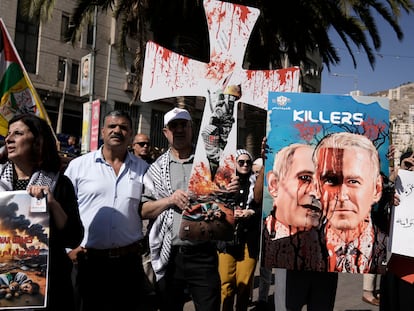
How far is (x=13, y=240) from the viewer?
224 centimetres

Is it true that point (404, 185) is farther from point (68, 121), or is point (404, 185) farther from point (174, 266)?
point (68, 121)

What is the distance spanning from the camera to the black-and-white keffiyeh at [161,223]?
3.08m

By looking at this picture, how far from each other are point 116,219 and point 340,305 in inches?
129

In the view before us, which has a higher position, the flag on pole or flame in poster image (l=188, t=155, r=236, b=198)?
the flag on pole

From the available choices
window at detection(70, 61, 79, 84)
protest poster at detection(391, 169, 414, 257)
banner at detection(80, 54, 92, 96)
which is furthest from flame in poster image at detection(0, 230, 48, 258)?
window at detection(70, 61, 79, 84)

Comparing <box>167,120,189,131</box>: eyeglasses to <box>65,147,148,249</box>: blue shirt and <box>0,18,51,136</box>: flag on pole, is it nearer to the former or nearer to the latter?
<box>65,147,148,249</box>: blue shirt

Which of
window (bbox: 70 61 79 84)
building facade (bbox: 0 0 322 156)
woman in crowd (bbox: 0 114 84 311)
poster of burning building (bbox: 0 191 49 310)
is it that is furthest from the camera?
window (bbox: 70 61 79 84)

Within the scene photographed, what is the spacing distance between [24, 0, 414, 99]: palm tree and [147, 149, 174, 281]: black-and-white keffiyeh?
6.57 metres

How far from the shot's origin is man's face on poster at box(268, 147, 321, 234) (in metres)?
2.84

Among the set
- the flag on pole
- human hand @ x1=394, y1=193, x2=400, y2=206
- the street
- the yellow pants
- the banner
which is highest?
the banner

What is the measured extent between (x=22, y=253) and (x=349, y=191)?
1908 mm

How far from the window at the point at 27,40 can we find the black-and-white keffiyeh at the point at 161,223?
55.7ft

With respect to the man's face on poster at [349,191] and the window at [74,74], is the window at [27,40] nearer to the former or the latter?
the window at [74,74]

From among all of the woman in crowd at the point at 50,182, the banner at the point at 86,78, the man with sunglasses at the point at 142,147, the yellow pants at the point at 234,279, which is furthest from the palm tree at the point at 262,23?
the woman in crowd at the point at 50,182
